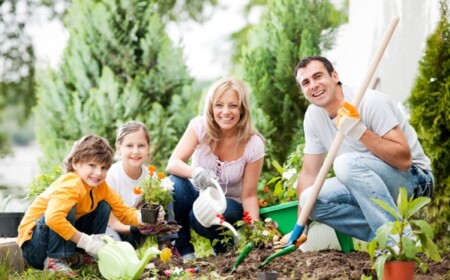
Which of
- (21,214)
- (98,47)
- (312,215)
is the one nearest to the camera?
(312,215)

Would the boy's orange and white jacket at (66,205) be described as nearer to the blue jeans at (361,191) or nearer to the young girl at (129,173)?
the young girl at (129,173)

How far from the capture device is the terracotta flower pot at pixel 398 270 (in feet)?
9.27

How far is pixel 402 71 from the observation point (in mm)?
5938

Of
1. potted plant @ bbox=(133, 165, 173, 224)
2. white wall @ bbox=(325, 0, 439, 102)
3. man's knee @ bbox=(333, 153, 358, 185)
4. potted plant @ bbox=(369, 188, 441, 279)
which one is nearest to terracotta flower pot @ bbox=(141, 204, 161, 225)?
potted plant @ bbox=(133, 165, 173, 224)

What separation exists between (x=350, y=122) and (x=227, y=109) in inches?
41.7

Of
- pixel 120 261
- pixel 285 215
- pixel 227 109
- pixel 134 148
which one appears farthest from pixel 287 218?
pixel 120 261

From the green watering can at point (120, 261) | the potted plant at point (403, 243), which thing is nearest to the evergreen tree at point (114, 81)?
the green watering can at point (120, 261)

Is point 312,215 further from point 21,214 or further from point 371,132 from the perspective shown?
point 21,214

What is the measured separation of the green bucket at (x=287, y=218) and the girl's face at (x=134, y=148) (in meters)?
0.82

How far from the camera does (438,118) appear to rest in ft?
15.2

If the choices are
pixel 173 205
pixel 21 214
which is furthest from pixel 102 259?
pixel 21 214

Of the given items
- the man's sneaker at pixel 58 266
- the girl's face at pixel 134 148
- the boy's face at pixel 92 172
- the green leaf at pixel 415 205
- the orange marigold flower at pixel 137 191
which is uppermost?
the girl's face at pixel 134 148

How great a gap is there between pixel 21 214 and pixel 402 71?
10.6ft

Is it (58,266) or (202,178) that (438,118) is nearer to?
(202,178)
